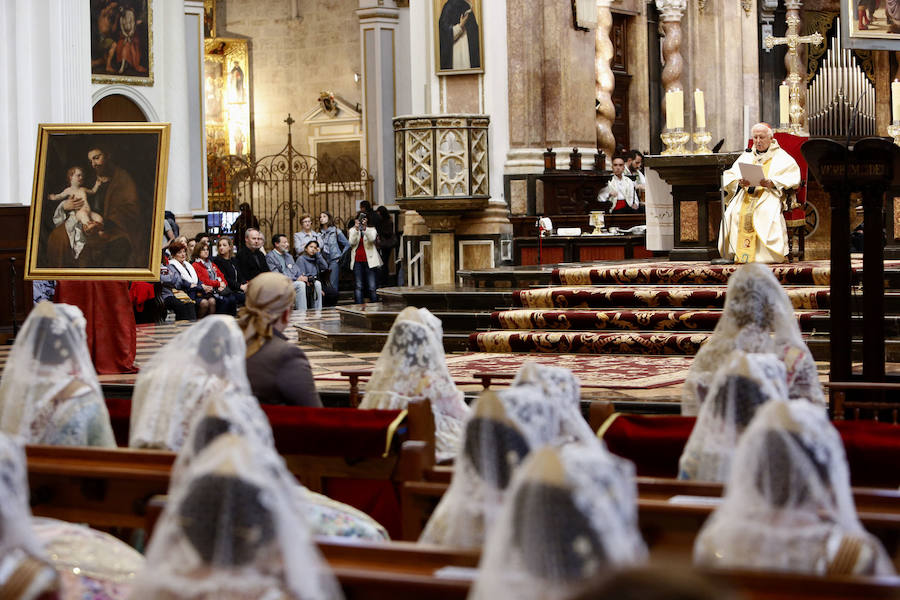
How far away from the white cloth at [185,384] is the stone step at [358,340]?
5.90 m

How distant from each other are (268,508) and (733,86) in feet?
63.9

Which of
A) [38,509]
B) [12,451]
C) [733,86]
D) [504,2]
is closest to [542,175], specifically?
[504,2]

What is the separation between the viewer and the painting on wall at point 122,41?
1745cm

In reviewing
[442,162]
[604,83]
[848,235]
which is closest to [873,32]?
[848,235]

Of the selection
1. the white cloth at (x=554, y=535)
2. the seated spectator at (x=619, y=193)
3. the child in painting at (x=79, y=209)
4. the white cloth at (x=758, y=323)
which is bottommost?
the white cloth at (x=554, y=535)

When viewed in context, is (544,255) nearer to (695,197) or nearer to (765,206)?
Result: (695,197)

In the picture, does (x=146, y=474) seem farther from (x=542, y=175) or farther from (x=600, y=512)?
(x=542, y=175)

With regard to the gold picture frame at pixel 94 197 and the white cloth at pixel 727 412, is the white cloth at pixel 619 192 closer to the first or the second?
the gold picture frame at pixel 94 197

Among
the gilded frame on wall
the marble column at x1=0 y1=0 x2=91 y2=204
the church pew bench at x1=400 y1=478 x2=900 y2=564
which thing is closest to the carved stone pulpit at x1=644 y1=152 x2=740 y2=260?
the gilded frame on wall

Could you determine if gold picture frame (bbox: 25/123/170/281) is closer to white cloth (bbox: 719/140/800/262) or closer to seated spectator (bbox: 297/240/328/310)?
white cloth (bbox: 719/140/800/262)

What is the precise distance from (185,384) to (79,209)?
4.77 metres

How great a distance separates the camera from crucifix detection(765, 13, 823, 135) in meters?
16.3

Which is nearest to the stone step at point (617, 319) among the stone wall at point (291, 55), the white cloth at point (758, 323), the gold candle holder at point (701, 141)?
the gold candle holder at point (701, 141)

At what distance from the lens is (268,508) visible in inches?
74.3
